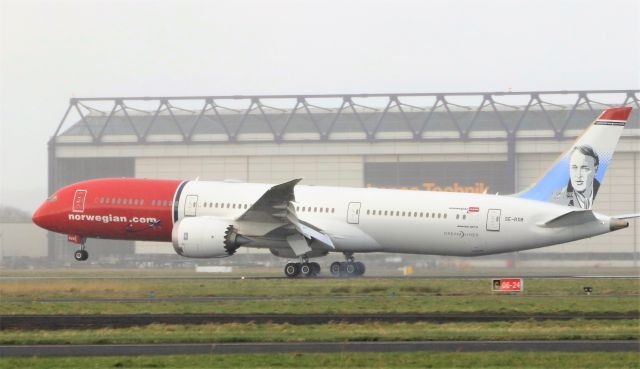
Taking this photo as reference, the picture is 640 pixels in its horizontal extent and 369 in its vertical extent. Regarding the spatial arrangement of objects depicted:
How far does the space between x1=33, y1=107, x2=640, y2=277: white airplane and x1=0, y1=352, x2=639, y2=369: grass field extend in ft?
83.8

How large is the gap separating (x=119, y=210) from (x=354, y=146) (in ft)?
145

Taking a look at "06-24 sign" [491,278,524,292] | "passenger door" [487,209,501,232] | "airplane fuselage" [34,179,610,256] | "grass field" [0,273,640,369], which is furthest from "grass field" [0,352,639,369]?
"passenger door" [487,209,501,232]

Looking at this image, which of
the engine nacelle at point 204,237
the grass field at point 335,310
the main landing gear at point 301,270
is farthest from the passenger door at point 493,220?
the engine nacelle at point 204,237

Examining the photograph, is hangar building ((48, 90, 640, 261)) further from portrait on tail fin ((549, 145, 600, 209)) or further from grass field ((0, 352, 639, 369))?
grass field ((0, 352, 639, 369))

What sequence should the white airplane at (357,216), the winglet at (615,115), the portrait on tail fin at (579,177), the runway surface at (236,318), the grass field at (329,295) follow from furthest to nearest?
1. the portrait on tail fin at (579,177)
2. the winglet at (615,115)
3. the white airplane at (357,216)
4. the grass field at (329,295)
5. the runway surface at (236,318)

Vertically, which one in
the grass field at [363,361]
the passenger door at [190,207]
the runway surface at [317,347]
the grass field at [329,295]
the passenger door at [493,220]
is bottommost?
the grass field at [363,361]

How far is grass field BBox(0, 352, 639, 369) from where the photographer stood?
69.5ft

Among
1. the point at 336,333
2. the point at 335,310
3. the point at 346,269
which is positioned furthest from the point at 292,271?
the point at 336,333

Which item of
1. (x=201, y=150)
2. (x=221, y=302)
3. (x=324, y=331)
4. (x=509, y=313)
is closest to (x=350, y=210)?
(x=221, y=302)

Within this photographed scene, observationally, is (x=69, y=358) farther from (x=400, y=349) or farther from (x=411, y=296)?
(x=411, y=296)

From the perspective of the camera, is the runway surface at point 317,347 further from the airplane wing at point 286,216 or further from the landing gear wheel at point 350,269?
the landing gear wheel at point 350,269

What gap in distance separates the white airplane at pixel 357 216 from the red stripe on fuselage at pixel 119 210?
0.06m

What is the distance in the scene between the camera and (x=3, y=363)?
21.8 metres

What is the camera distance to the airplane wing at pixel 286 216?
47.9 metres
